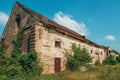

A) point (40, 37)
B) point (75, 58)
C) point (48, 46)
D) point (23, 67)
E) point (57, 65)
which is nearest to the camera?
point (23, 67)

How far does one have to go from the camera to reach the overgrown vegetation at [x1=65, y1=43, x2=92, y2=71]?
69.7 feet

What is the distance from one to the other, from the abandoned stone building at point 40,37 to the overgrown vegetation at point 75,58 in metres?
0.77

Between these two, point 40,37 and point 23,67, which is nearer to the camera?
point 23,67

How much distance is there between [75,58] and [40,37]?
605cm

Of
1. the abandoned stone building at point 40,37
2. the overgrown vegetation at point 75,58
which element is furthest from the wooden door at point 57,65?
the overgrown vegetation at point 75,58

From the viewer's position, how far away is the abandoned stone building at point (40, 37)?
57.6 feet

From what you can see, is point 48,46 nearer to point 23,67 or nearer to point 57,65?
point 57,65

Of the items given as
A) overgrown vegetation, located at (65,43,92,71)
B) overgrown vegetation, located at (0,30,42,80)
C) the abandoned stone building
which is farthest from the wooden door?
overgrown vegetation, located at (0,30,42,80)

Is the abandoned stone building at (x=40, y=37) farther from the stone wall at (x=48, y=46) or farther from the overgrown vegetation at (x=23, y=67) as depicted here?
the overgrown vegetation at (x=23, y=67)

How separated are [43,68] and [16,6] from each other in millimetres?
8627

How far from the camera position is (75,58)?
70.8 feet

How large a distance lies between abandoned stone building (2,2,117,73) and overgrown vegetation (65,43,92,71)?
0.77 m

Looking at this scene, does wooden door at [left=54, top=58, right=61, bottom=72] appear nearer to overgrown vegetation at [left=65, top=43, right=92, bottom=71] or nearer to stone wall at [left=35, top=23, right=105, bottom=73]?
stone wall at [left=35, top=23, right=105, bottom=73]

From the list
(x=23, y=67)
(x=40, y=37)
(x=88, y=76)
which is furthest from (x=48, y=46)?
(x=88, y=76)
